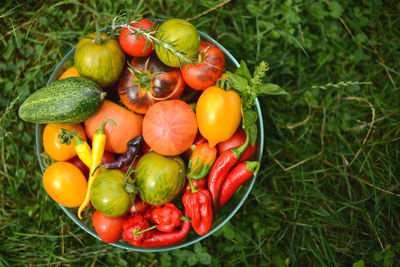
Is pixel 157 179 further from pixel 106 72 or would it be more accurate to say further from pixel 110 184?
pixel 106 72

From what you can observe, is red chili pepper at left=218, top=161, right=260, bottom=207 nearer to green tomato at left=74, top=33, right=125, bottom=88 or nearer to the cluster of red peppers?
the cluster of red peppers

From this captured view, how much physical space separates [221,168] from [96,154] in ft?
2.01

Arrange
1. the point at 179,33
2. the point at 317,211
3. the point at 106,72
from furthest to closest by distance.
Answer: the point at 317,211 → the point at 106,72 → the point at 179,33

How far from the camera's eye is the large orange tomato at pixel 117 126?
1.69 m

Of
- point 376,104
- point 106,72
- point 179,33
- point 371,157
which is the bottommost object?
point 371,157

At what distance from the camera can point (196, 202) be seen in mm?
1640

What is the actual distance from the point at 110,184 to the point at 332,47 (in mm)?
1642

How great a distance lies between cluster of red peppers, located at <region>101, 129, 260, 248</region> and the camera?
64.8 inches

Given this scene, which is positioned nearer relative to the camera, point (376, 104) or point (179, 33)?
point (179, 33)

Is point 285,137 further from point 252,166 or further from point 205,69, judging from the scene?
point 205,69

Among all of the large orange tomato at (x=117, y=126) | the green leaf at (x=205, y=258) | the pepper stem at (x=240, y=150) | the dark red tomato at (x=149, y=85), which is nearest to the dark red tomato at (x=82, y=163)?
the large orange tomato at (x=117, y=126)

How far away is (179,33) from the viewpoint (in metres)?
1.51

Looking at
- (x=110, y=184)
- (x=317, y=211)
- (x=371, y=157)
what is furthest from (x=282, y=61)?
(x=110, y=184)

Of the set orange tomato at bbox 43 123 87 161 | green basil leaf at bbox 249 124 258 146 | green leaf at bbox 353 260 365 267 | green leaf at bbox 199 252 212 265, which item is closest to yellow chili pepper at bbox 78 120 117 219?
orange tomato at bbox 43 123 87 161
